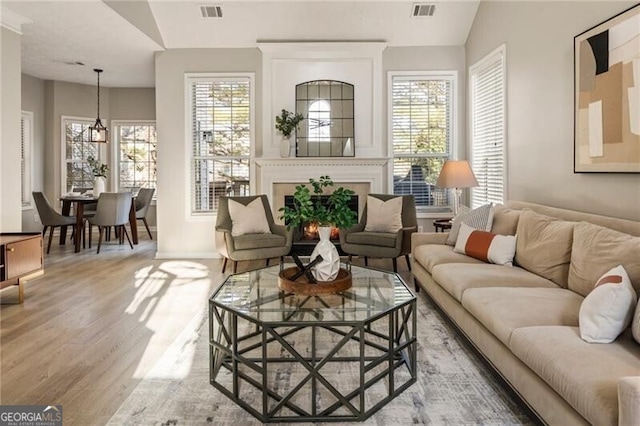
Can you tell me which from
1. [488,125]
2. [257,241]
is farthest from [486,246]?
[257,241]

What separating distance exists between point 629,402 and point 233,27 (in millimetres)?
5640

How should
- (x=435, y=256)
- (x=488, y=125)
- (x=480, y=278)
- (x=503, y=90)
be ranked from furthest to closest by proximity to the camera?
(x=488, y=125) → (x=503, y=90) → (x=435, y=256) → (x=480, y=278)

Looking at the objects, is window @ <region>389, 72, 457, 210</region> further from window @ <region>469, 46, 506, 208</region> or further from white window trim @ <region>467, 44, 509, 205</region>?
window @ <region>469, 46, 506, 208</region>

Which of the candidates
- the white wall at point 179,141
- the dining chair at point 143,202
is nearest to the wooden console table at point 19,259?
the white wall at point 179,141

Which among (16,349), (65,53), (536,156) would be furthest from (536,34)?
(65,53)

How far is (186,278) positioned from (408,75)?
388cm

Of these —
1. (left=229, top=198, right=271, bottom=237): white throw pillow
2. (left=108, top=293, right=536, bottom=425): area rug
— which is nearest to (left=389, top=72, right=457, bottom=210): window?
(left=229, top=198, right=271, bottom=237): white throw pillow

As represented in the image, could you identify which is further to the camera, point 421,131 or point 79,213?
→ point 79,213

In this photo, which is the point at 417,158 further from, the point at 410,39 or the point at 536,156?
the point at 536,156

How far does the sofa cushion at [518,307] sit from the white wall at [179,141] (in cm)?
418

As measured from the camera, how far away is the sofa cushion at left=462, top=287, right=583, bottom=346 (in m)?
2.10

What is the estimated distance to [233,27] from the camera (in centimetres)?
565

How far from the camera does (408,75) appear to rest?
598 centimetres

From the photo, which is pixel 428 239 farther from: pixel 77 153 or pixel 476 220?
pixel 77 153
